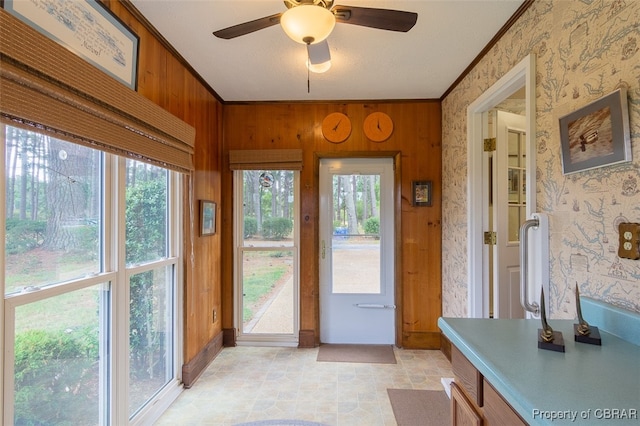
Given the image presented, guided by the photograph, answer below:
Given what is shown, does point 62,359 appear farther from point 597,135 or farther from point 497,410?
point 597,135

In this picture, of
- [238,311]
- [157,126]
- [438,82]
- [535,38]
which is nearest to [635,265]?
[535,38]

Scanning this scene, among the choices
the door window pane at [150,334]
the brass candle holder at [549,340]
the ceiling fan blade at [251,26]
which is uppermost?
the ceiling fan blade at [251,26]

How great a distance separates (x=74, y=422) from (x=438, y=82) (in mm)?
3242

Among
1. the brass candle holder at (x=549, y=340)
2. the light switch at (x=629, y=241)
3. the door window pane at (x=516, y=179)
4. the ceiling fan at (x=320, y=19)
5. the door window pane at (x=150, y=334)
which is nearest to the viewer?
the brass candle holder at (x=549, y=340)

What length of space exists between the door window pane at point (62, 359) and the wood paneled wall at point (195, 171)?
0.75 metres

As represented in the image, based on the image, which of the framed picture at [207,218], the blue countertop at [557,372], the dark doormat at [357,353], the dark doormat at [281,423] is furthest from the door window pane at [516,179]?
the framed picture at [207,218]

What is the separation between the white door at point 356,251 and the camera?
3014 mm

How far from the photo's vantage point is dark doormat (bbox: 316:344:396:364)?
267cm

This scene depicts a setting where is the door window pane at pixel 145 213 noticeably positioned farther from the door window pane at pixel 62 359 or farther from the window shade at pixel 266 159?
the window shade at pixel 266 159

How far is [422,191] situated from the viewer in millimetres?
2916

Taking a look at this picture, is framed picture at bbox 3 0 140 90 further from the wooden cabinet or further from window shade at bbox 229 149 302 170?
the wooden cabinet

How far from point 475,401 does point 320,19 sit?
1504 millimetres

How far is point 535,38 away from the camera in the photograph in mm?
1537

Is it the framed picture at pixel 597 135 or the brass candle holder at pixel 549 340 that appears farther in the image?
the framed picture at pixel 597 135
